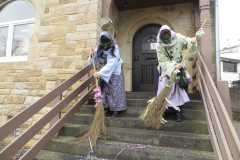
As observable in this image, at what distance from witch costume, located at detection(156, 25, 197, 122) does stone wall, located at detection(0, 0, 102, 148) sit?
1718 mm

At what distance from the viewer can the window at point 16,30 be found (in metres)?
5.20

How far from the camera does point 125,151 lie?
2330mm

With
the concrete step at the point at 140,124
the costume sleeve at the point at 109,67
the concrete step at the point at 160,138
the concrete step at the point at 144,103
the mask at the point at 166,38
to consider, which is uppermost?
the mask at the point at 166,38

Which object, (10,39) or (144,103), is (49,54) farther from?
(144,103)

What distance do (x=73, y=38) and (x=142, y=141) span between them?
9.78ft

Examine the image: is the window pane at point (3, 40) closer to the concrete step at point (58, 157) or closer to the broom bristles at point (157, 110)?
the concrete step at point (58, 157)

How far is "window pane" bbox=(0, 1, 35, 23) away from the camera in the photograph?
207 inches

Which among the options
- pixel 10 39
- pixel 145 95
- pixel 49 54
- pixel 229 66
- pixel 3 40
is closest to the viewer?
pixel 145 95

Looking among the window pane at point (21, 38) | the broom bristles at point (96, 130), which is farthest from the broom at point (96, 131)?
the window pane at point (21, 38)

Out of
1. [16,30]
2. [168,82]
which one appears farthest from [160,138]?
[16,30]

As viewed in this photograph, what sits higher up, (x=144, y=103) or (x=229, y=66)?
(x=229, y=66)

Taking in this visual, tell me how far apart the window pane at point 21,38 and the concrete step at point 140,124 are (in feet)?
10.8

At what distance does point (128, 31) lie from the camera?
17.6 ft

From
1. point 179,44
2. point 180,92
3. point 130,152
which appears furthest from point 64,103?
point 179,44
